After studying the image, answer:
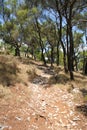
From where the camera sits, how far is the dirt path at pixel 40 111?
31.1 feet

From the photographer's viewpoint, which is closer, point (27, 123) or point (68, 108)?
point (27, 123)

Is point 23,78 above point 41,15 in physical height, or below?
below

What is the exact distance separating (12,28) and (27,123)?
29.1m

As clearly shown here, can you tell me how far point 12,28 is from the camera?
37094 millimetres

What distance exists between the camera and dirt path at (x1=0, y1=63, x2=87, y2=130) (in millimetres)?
9492

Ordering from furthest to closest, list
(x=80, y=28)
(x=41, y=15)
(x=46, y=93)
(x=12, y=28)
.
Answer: (x=12, y=28), (x=80, y=28), (x=41, y=15), (x=46, y=93)

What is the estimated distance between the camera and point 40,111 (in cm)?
1091

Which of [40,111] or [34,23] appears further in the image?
[34,23]

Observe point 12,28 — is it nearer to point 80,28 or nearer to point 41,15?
point 41,15

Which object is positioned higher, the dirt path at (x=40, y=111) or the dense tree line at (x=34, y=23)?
the dense tree line at (x=34, y=23)

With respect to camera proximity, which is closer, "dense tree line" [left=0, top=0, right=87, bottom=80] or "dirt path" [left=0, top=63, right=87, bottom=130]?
"dirt path" [left=0, top=63, right=87, bottom=130]

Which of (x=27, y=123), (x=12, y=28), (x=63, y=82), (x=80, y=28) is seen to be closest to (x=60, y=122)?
(x=27, y=123)

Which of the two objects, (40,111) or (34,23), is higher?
(34,23)

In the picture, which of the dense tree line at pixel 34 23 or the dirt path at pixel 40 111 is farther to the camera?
the dense tree line at pixel 34 23
